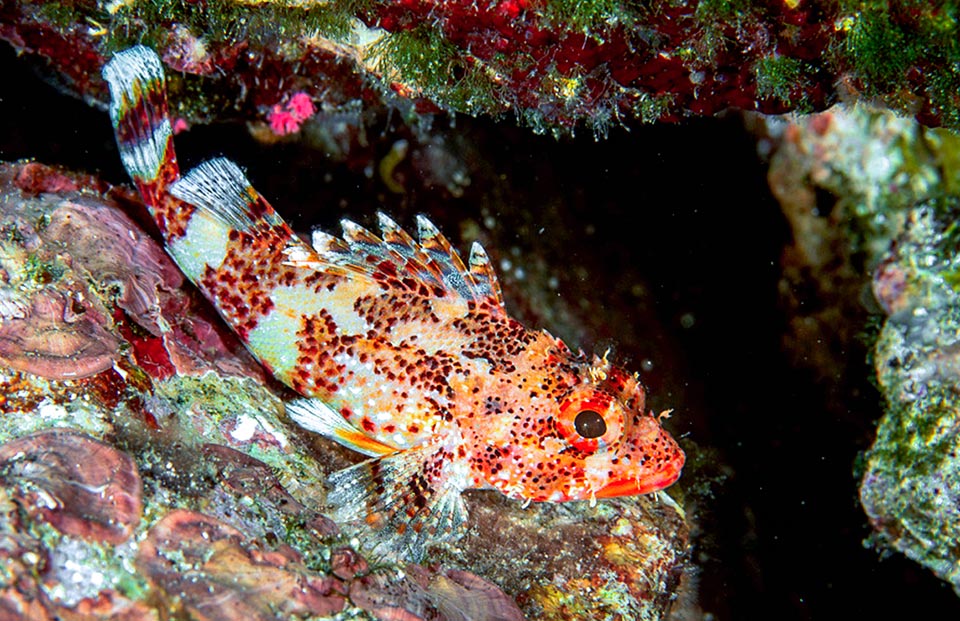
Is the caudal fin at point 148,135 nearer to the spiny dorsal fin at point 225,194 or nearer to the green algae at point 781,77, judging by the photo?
the spiny dorsal fin at point 225,194

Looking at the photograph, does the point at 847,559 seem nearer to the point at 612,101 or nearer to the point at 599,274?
the point at 599,274

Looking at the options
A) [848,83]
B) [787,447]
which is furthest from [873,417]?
[848,83]

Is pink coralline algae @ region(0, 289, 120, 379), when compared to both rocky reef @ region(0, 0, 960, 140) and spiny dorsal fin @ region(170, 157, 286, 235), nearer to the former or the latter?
spiny dorsal fin @ region(170, 157, 286, 235)

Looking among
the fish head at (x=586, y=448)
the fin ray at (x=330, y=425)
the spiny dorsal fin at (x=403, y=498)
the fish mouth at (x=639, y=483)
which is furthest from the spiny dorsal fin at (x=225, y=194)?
the fish mouth at (x=639, y=483)

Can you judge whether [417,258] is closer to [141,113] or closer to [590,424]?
[590,424]

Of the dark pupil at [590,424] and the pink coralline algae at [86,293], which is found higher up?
the dark pupil at [590,424]

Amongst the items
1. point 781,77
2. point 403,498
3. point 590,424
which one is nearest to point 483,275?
point 590,424
